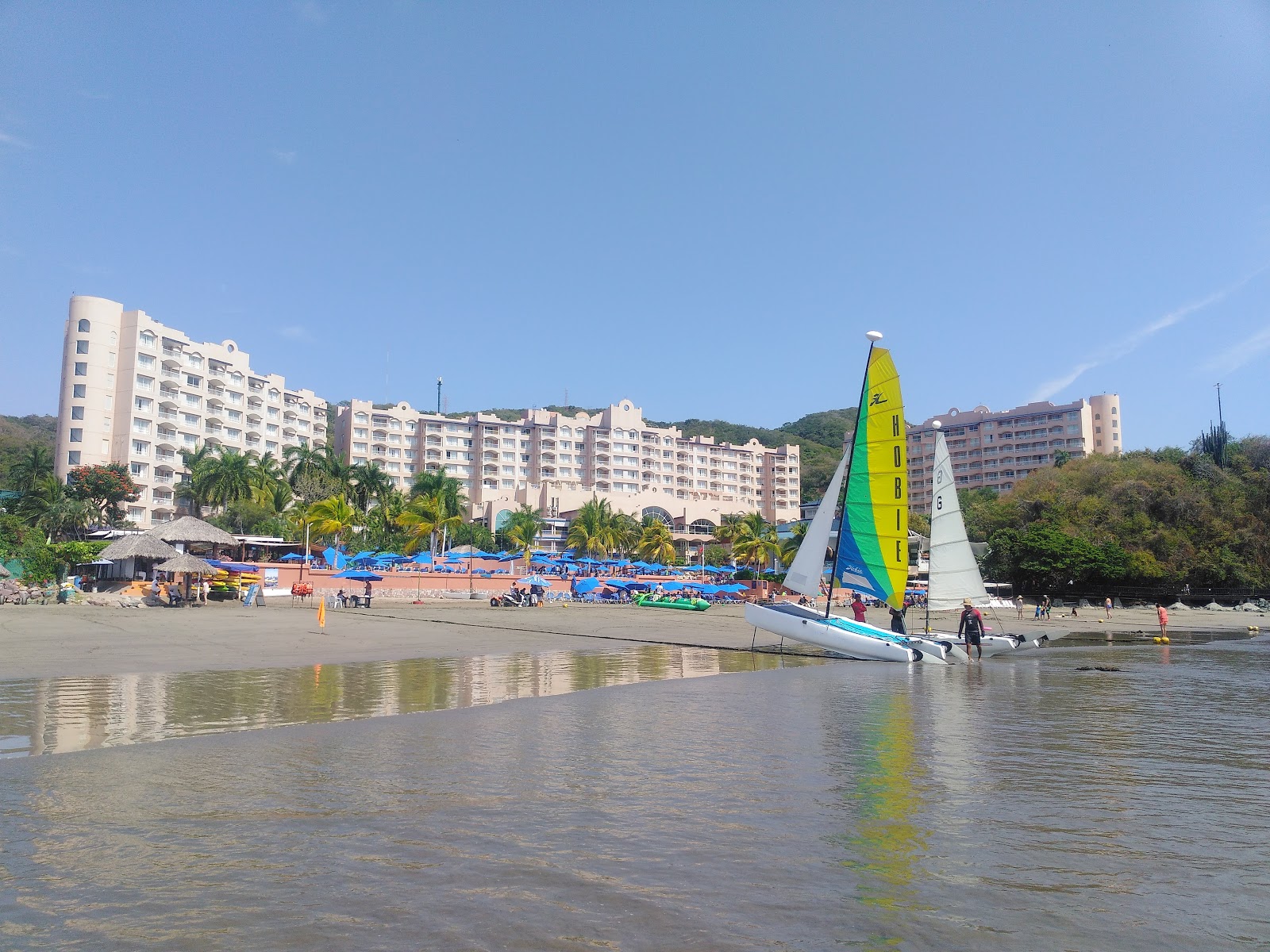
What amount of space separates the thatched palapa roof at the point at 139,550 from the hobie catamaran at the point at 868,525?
32564 mm

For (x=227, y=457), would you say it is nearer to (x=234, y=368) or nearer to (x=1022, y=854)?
(x=234, y=368)

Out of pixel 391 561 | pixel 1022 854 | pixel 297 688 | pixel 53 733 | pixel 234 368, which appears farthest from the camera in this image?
pixel 234 368

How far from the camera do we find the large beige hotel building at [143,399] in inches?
3356

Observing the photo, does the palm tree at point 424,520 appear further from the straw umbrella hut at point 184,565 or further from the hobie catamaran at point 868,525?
the hobie catamaran at point 868,525

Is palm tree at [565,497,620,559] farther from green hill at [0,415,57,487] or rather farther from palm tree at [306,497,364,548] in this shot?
green hill at [0,415,57,487]

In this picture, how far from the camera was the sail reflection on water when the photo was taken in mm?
11367

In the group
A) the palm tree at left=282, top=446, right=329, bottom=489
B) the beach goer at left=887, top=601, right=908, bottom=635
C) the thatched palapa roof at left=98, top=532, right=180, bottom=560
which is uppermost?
the palm tree at left=282, top=446, right=329, bottom=489

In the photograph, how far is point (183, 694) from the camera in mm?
14719

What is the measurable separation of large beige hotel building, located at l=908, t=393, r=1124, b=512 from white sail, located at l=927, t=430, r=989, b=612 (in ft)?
352

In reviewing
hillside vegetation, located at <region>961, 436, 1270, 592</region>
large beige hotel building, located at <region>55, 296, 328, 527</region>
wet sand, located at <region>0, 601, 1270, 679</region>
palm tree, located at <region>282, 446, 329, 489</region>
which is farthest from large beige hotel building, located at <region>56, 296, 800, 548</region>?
hillside vegetation, located at <region>961, 436, 1270, 592</region>

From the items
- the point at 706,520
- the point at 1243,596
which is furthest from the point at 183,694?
the point at 706,520

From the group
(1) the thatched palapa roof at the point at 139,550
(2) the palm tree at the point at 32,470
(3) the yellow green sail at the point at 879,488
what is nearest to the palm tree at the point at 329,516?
(1) the thatched palapa roof at the point at 139,550

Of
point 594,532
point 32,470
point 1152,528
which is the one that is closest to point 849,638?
point 1152,528

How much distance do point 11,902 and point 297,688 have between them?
11.1m
